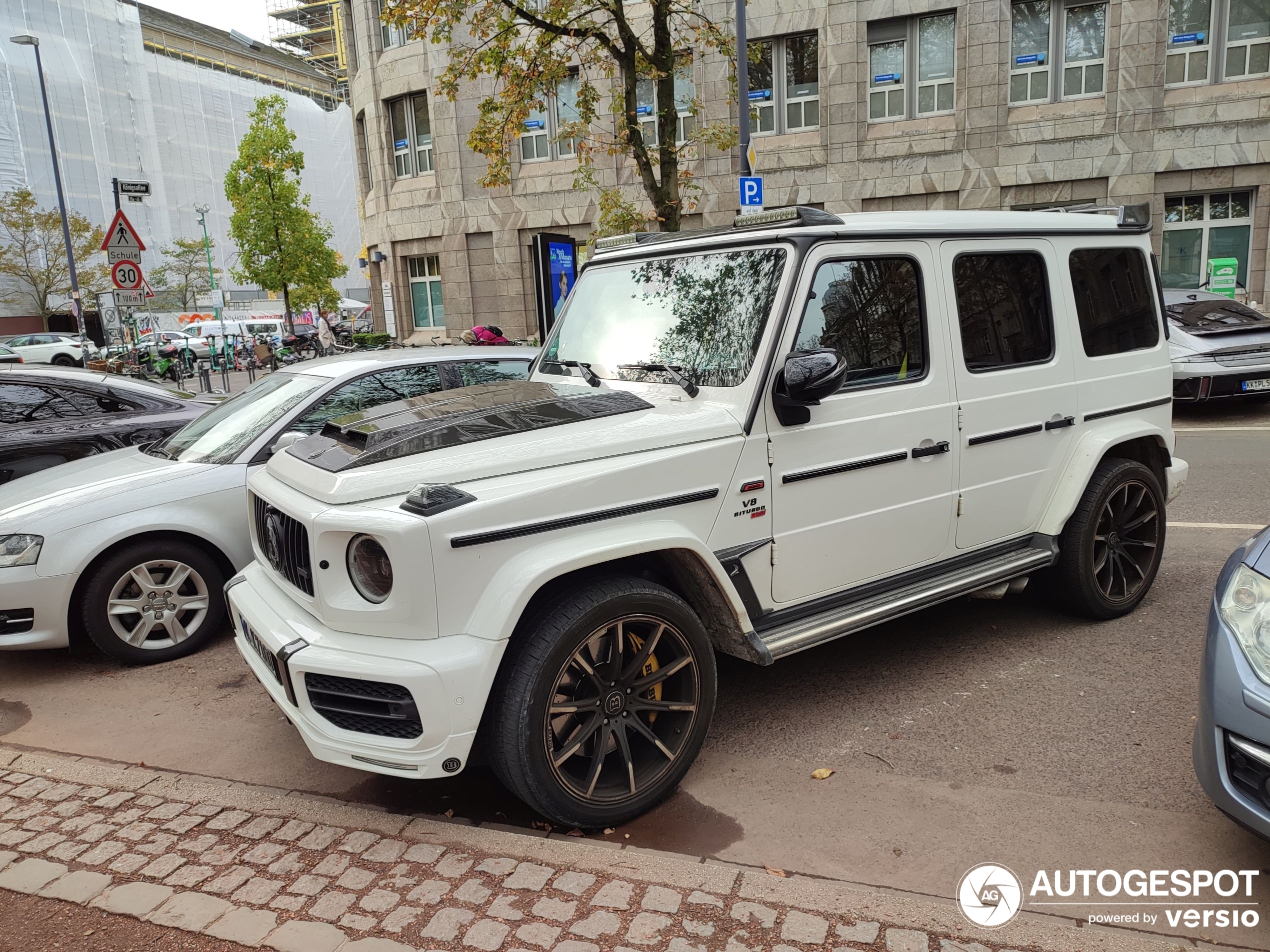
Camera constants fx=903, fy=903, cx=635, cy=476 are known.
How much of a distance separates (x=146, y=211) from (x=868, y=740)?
2336 inches

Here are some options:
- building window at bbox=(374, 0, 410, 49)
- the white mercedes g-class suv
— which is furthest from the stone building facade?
the white mercedes g-class suv

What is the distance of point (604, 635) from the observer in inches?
122

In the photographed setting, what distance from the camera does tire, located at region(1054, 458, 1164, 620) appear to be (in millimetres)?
4633

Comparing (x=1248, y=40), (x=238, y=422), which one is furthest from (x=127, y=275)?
(x=1248, y=40)

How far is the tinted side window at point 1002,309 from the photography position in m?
4.16

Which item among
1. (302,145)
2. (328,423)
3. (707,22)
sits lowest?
(328,423)

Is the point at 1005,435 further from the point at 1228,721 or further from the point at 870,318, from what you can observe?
the point at 1228,721

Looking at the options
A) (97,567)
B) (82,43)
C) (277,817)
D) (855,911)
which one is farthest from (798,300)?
(82,43)

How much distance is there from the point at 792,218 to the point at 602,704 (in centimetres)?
206

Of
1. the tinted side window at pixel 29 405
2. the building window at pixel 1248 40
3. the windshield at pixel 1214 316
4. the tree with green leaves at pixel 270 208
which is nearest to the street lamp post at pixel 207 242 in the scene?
the tree with green leaves at pixel 270 208

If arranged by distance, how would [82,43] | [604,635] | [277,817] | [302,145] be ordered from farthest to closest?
[302,145], [82,43], [277,817], [604,635]

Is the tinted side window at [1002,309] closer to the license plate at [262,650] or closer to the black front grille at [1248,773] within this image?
the black front grille at [1248,773]

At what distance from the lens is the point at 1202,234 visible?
20.7 metres

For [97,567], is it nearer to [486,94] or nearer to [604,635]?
[604,635]
